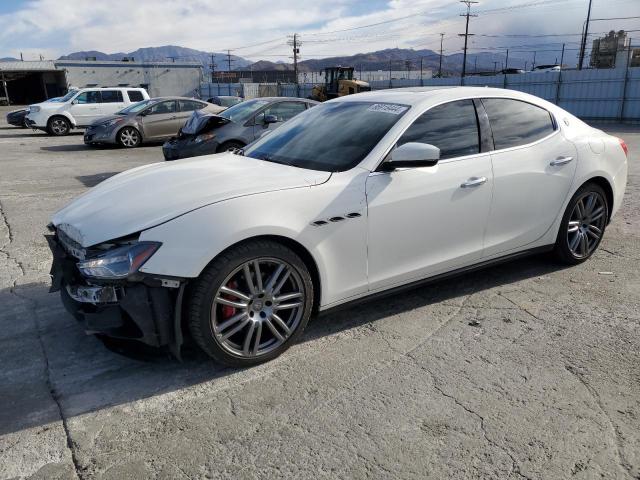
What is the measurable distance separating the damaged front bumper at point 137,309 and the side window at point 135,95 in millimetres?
19429

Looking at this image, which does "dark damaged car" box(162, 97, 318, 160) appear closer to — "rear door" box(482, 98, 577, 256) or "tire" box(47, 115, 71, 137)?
"rear door" box(482, 98, 577, 256)

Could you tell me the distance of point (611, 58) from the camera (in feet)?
120

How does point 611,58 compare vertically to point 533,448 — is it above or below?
above

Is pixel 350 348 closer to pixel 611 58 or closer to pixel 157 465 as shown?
pixel 157 465

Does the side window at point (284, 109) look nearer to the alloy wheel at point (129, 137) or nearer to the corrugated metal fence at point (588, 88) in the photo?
the alloy wheel at point (129, 137)

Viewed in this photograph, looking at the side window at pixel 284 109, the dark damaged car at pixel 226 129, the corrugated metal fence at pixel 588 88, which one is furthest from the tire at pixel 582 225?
the corrugated metal fence at pixel 588 88

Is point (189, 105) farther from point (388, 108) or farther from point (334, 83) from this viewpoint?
point (334, 83)

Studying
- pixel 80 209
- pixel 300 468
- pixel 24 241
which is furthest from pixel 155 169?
pixel 24 241

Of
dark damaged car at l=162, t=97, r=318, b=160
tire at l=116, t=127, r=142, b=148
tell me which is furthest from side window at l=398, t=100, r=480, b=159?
tire at l=116, t=127, r=142, b=148

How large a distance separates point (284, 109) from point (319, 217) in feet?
26.0

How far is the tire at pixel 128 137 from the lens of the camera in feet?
49.7

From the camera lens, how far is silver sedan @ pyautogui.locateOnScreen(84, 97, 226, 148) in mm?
15070

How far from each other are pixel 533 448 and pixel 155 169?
3006mm

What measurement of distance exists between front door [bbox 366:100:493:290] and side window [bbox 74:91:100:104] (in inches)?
755
